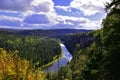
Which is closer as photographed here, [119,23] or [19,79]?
[119,23]

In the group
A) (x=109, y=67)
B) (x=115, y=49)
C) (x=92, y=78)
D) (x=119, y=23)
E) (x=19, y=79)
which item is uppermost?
(x=119, y=23)

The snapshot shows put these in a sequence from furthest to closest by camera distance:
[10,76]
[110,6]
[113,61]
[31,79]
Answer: [31,79], [10,76], [113,61], [110,6]

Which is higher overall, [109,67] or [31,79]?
[109,67]

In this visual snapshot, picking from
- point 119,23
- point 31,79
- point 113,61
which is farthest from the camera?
point 31,79

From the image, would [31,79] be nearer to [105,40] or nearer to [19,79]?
[19,79]

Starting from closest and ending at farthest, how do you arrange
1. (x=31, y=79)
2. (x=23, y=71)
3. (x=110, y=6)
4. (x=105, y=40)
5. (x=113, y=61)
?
1. (x=110, y=6)
2. (x=113, y=61)
3. (x=105, y=40)
4. (x=23, y=71)
5. (x=31, y=79)

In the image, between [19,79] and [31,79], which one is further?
[31,79]

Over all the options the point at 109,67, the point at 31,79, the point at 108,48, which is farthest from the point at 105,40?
the point at 31,79

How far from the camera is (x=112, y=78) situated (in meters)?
21.2

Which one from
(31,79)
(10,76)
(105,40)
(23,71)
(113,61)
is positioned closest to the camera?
(113,61)

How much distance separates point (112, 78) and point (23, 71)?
9347mm

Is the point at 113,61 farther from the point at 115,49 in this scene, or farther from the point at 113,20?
the point at 113,20

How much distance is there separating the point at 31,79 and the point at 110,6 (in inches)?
654

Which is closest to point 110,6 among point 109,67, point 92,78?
point 109,67
